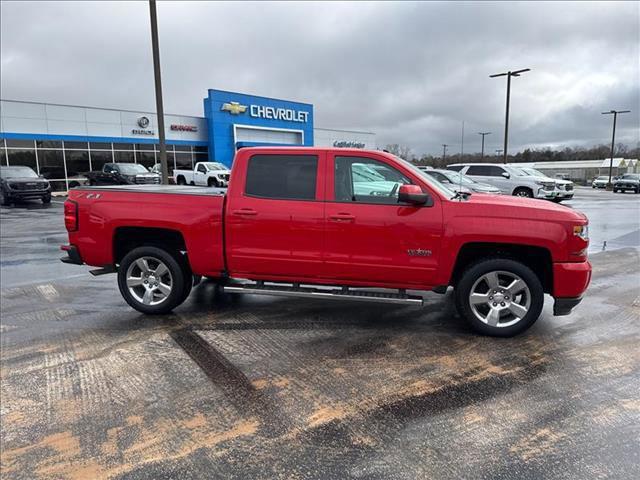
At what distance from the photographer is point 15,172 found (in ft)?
72.6

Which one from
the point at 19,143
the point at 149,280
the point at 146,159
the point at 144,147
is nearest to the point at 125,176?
the point at 19,143

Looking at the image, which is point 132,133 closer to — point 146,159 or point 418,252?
point 146,159

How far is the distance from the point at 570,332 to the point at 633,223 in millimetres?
12555

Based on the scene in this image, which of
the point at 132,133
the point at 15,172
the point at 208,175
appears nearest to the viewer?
the point at 15,172

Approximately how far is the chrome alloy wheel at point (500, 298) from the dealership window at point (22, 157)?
1235 inches

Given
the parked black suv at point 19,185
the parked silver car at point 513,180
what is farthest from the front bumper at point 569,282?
the parked black suv at point 19,185

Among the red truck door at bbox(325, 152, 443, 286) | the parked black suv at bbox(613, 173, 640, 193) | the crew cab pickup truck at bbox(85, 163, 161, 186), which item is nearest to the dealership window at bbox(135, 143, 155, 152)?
the crew cab pickup truck at bbox(85, 163, 161, 186)

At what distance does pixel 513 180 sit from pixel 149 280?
18.6 metres

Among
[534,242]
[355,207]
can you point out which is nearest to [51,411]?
[355,207]

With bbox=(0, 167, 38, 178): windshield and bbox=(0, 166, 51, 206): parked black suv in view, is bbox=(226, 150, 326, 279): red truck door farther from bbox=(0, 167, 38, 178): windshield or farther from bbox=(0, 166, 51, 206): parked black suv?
bbox=(0, 167, 38, 178): windshield

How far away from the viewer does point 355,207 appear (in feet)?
16.0

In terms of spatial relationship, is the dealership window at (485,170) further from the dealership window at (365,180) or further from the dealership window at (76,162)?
the dealership window at (76,162)

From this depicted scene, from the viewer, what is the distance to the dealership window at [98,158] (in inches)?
1270

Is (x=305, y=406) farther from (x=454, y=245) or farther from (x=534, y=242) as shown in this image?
(x=534, y=242)
